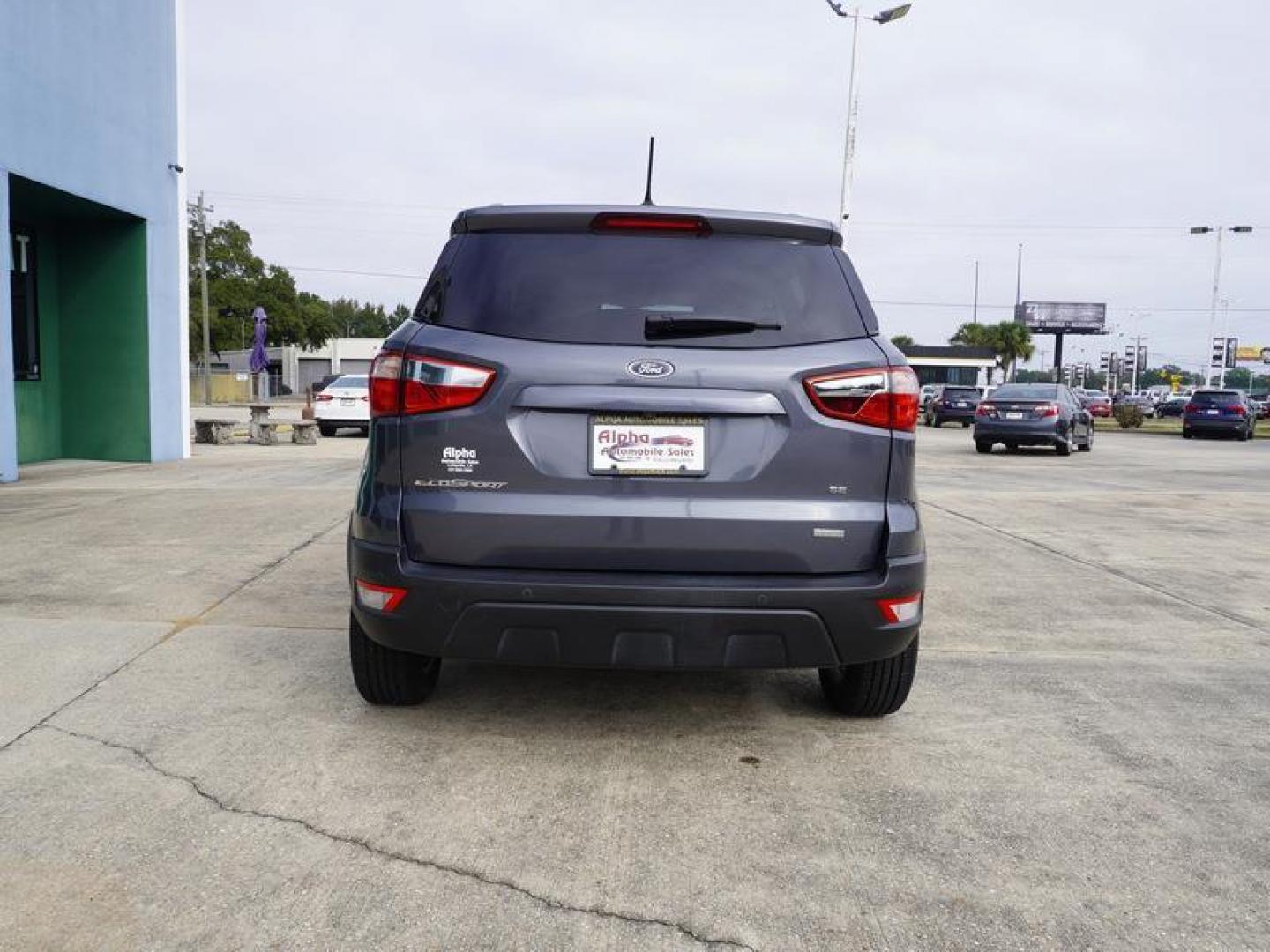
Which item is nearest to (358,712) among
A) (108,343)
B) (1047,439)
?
(108,343)

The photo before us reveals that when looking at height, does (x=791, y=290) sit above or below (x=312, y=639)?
above

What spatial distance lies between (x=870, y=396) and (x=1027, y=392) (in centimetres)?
1938

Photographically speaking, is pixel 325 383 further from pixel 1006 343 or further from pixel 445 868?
pixel 1006 343

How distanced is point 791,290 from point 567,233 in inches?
29.6

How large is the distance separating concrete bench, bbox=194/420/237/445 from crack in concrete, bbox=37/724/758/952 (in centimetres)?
1815

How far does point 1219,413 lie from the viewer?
3102 cm

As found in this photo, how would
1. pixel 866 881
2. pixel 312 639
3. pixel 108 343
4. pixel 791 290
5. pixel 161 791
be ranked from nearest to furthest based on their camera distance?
pixel 866 881
pixel 161 791
pixel 791 290
pixel 312 639
pixel 108 343

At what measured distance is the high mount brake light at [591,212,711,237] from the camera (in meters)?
3.50

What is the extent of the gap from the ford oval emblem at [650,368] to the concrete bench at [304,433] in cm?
1840

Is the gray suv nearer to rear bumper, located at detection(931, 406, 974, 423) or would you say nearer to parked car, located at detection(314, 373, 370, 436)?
parked car, located at detection(314, 373, 370, 436)

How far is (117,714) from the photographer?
3.93m

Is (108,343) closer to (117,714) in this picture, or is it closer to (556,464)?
(117,714)

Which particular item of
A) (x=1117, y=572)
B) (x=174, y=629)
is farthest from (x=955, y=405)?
(x=174, y=629)

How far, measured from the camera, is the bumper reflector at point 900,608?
11.1ft
